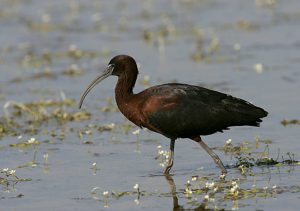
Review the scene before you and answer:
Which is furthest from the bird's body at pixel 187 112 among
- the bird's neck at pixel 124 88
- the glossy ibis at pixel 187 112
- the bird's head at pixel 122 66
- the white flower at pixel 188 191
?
the white flower at pixel 188 191

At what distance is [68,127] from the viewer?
13.5 meters

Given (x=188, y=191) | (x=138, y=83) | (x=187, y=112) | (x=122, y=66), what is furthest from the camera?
(x=138, y=83)

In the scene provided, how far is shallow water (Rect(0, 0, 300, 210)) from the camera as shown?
9.89m

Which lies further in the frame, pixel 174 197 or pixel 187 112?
pixel 187 112

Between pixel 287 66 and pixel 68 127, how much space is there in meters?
5.20

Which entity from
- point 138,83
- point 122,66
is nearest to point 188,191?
point 122,66

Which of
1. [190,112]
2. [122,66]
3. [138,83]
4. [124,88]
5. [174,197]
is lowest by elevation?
[174,197]

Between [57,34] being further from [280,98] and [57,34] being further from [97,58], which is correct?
[280,98]

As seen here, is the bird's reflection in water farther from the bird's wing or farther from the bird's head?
the bird's head

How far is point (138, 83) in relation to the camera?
16312 mm

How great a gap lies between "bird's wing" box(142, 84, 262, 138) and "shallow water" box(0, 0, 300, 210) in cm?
55

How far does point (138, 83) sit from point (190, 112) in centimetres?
568

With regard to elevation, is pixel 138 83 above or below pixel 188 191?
above

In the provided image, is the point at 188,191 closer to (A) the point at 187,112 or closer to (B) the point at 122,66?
(A) the point at 187,112
